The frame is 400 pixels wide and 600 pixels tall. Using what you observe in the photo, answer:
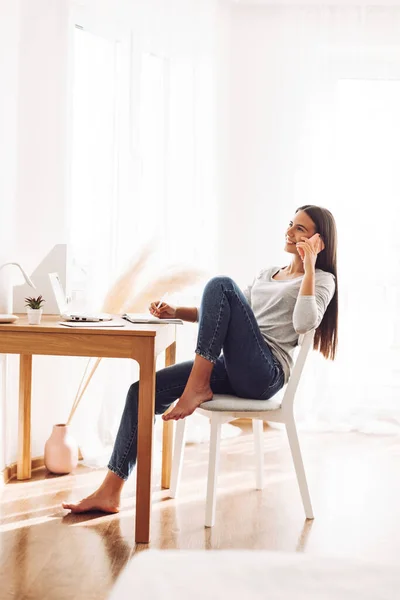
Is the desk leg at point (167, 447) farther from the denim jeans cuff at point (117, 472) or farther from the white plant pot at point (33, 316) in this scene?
the white plant pot at point (33, 316)

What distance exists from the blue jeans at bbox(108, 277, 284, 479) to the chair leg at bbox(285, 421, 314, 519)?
0.45ft

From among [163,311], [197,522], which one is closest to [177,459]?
[197,522]

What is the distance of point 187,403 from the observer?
247 centimetres

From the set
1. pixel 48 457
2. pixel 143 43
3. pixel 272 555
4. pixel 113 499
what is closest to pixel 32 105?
pixel 143 43

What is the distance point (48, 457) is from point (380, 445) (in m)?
1.65

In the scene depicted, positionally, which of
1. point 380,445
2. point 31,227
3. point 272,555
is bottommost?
point 380,445

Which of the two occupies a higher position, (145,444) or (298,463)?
(145,444)

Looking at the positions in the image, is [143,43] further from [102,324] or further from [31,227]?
[102,324]

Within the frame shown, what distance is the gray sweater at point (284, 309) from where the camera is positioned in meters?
2.63

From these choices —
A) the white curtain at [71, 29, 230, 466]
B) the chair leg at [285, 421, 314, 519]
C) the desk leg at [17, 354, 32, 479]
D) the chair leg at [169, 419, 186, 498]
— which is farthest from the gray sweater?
the desk leg at [17, 354, 32, 479]

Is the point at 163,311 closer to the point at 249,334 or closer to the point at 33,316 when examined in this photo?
the point at 249,334

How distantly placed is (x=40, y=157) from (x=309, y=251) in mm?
1294

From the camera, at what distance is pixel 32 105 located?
10.5 ft

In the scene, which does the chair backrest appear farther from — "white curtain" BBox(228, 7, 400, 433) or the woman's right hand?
"white curtain" BBox(228, 7, 400, 433)
